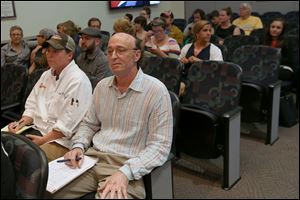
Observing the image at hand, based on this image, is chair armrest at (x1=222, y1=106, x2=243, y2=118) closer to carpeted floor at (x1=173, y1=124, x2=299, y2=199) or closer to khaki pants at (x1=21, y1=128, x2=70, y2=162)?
carpeted floor at (x1=173, y1=124, x2=299, y2=199)

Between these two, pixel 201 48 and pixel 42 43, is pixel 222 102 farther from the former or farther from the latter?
pixel 42 43

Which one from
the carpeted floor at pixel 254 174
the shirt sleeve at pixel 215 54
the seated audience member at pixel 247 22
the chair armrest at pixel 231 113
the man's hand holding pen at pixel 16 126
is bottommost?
the carpeted floor at pixel 254 174

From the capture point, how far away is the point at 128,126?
1392 millimetres

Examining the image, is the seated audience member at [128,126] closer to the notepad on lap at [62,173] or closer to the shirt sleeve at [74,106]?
the notepad on lap at [62,173]

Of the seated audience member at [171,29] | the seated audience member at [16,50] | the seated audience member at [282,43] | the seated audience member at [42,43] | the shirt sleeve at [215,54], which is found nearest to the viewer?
the seated audience member at [42,43]

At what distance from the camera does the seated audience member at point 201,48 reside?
2627mm

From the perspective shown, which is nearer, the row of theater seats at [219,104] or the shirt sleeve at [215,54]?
the row of theater seats at [219,104]

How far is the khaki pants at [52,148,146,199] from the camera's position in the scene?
114 centimetres

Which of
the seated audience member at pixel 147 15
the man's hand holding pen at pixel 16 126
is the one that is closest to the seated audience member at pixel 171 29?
the seated audience member at pixel 147 15

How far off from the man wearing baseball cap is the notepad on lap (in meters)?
1.07

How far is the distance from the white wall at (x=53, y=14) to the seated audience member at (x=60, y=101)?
2326mm

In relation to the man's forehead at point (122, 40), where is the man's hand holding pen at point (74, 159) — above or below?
below

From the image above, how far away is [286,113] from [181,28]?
1.29m

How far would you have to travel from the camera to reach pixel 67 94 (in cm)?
171
